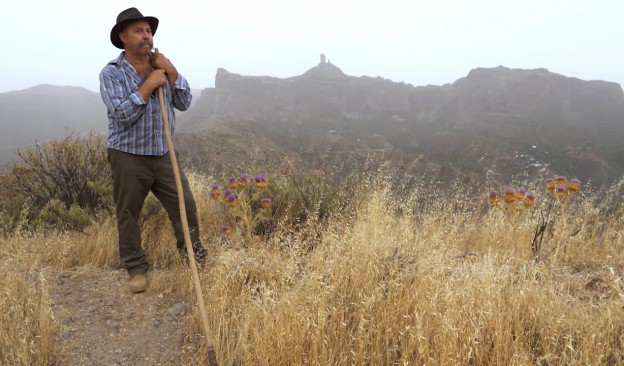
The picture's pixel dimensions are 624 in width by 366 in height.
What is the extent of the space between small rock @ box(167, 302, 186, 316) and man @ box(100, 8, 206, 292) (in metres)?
0.38

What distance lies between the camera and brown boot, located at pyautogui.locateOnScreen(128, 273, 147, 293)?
9.61 feet

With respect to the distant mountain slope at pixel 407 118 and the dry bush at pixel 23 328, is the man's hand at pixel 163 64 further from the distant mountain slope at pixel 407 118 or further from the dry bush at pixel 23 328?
the distant mountain slope at pixel 407 118

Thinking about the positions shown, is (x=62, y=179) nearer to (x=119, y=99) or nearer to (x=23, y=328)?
(x=119, y=99)

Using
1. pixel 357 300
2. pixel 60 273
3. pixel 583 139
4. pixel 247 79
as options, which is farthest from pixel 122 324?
pixel 247 79

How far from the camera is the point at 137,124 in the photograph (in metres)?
2.76

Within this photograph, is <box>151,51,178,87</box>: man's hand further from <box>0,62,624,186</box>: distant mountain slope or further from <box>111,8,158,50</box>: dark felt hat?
<box>0,62,624,186</box>: distant mountain slope

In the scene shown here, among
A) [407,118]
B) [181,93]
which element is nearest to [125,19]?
[181,93]

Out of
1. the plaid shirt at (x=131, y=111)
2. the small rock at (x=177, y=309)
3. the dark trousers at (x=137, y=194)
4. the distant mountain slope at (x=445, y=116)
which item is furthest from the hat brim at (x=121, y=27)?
the distant mountain slope at (x=445, y=116)

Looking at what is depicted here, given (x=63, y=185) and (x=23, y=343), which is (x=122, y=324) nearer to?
(x=23, y=343)

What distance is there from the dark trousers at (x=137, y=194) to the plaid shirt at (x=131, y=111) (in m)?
0.09

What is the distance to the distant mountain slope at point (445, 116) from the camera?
51219 mm

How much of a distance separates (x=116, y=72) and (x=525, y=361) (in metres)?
3.04

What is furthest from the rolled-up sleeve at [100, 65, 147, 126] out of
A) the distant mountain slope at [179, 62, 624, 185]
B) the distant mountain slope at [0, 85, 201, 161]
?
the distant mountain slope at [0, 85, 201, 161]

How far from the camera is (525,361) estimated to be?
1768 millimetres
